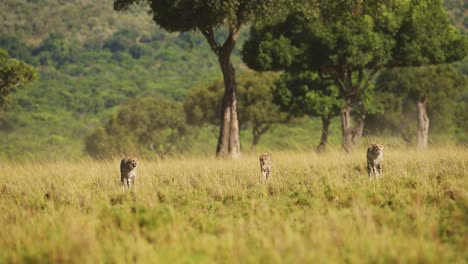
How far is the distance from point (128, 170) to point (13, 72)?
2502 centimetres

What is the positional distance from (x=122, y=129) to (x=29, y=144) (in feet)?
111

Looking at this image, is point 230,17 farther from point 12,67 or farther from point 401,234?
point 12,67

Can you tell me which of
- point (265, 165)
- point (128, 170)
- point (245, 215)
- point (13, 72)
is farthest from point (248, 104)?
point (245, 215)

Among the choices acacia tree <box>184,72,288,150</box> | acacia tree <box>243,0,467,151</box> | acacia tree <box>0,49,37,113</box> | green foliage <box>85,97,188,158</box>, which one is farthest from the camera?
green foliage <box>85,97,188,158</box>

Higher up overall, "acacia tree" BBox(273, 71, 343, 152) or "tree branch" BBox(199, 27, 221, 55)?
"tree branch" BBox(199, 27, 221, 55)

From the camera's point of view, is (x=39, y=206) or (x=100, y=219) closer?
(x=100, y=219)

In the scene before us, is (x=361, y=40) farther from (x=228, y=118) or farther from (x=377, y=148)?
(x=377, y=148)

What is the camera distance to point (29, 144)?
11319 cm

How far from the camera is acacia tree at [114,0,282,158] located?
20.9m

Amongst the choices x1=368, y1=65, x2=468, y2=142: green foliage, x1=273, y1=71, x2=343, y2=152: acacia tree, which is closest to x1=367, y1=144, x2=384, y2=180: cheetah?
x1=273, y1=71, x2=343, y2=152: acacia tree

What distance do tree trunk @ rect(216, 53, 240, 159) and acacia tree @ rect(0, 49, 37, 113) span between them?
16.6 meters

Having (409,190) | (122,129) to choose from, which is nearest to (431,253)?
(409,190)

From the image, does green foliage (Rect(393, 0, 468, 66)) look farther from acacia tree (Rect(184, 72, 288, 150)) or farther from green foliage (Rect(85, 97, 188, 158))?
green foliage (Rect(85, 97, 188, 158))

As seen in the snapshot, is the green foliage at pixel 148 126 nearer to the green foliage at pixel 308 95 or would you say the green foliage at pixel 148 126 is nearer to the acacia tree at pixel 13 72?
the green foliage at pixel 308 95
